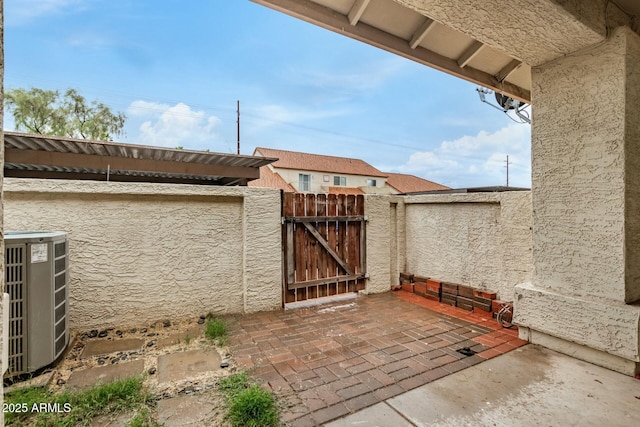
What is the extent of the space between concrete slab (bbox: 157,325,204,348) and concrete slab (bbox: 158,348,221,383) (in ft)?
1.06

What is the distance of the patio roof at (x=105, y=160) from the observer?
14.6 ft

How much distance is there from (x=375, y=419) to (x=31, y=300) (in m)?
3.23

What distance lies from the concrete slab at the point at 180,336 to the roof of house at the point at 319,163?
16.4 m

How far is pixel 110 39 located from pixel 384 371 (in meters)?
20.6

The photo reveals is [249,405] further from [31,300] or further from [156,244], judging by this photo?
[156,244]

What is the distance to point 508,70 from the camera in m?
4.18

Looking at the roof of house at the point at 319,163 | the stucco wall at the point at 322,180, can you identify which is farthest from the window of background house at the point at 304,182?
the roof of house at the point at 319,163

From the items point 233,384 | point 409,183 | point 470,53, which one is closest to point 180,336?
point 233,384

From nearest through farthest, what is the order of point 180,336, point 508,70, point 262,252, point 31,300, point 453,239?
point 31,300, point 180,336, point 508,70, point 262,252, point 453,239

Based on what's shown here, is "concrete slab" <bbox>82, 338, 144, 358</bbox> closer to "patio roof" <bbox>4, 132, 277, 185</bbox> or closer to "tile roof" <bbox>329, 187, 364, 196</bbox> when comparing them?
"patio roof" <bbox>4, 132, 277, 185</bbox>

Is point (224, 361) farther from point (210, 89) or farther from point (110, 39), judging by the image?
point (210, 89)

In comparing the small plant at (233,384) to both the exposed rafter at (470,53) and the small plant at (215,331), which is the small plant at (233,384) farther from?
the exposed rafter at (470,53)

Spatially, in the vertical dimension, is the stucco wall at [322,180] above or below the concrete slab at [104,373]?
above

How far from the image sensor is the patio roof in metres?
4.45
